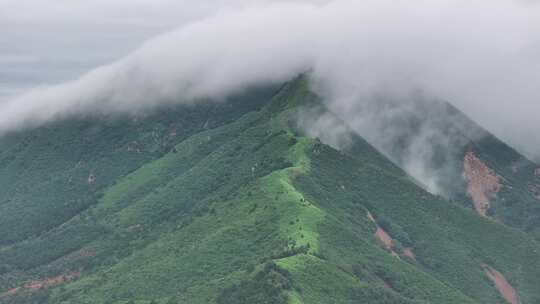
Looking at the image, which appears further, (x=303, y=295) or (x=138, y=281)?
(x=138, y=281)

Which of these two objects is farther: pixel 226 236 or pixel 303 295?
pixel 226 236

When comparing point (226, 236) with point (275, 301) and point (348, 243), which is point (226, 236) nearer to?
point (348, 243)

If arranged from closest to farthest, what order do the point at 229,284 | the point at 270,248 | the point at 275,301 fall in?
the point at 275,301 → the point at 229,284 → the point at 270,248

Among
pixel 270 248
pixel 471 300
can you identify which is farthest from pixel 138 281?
pixel 471 300

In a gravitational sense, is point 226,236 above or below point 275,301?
above

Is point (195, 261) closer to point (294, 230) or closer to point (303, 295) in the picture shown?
point (294, 230)

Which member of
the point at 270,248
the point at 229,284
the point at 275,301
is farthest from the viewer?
the point at 270,248

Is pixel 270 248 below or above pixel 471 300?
above

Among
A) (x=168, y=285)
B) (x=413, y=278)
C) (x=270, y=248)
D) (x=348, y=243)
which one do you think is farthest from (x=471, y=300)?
(x=168, y=285)

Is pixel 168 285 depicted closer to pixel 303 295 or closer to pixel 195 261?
pixel 195 261
